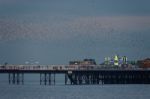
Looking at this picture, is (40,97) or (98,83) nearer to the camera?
(40,97)

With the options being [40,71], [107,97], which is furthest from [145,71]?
[107,97]

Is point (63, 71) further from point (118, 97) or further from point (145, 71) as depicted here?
point (118, 97)

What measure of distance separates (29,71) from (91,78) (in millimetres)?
13983

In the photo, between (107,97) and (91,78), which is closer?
(107,97)

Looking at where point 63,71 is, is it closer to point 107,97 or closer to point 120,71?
point 120,71

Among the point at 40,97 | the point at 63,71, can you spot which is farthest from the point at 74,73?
the point at 40,97

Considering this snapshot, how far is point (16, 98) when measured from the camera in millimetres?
126062

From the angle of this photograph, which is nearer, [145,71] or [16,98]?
[16,98]

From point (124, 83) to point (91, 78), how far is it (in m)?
6.44

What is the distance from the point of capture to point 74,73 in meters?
184

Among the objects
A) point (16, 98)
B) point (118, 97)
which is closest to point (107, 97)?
point (118, 97)

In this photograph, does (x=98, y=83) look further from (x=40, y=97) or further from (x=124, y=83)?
(x=40, y=97)

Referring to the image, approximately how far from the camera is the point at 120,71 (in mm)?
184250

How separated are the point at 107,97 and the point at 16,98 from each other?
38.7 ft
